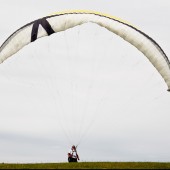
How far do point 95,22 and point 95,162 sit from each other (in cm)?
932

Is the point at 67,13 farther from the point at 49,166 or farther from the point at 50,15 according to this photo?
the point at 49,166

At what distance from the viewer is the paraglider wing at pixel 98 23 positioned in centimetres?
13000

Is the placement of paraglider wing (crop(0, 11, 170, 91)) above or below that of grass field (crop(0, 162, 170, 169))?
above

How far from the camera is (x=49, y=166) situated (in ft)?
429

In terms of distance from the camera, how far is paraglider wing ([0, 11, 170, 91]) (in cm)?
13000

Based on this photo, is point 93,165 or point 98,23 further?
point 93,165

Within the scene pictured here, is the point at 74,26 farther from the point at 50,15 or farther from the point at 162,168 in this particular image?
the point at 162,168

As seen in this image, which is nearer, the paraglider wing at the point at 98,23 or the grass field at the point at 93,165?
the paraglider wing at the point at 98,23

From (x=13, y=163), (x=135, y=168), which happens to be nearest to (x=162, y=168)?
(x=135, y=168)

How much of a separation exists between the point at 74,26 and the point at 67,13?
0.95 meters

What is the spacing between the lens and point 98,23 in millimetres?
129875

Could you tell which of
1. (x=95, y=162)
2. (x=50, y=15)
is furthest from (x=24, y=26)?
(x=95, y=162)

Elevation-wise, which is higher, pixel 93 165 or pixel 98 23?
pixel 98 23

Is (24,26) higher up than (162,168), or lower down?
higher up
